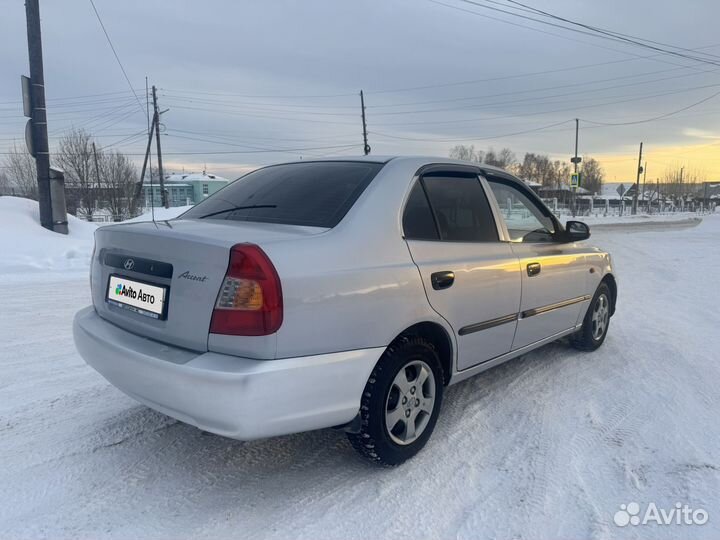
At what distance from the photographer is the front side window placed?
3707mm

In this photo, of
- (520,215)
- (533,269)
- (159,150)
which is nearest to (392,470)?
(533,269)

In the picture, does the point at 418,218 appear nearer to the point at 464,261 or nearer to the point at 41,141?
the point at 464,261

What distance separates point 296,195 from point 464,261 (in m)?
1.05

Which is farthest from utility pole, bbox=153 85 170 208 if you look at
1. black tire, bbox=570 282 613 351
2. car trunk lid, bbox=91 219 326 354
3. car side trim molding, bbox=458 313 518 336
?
car side trim molding, bbox=458 313 518 336

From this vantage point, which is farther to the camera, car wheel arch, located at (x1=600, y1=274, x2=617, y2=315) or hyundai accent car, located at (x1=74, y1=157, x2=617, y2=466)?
car wheel arch, located at (x1=600, y1=274, x2=617, y2=315)

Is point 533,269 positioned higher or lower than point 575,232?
Result: lower

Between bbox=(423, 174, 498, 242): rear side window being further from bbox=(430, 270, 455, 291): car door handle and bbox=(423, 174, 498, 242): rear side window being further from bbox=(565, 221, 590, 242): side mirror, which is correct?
bbox=(565, 221, 590, 242): side mirror

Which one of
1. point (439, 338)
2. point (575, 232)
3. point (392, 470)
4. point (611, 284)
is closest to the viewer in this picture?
point (392, 470)

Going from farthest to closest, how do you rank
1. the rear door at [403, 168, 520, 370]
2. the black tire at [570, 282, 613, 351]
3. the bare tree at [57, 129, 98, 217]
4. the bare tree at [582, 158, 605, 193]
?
the bare tree at [582, 158, 605, 193], the bare tree at [57, 129, 98, 217], the black tire at [570, 282, 613, 351], the rear door at [403, 168, 520, 370]

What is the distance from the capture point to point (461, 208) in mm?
3285

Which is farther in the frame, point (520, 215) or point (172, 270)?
point (520, 215)

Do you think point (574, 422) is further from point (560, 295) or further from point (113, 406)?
point (113, 406)

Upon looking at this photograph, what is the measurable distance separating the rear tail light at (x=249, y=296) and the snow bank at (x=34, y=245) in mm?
7442

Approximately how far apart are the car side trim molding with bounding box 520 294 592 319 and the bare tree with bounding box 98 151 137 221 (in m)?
40.7
